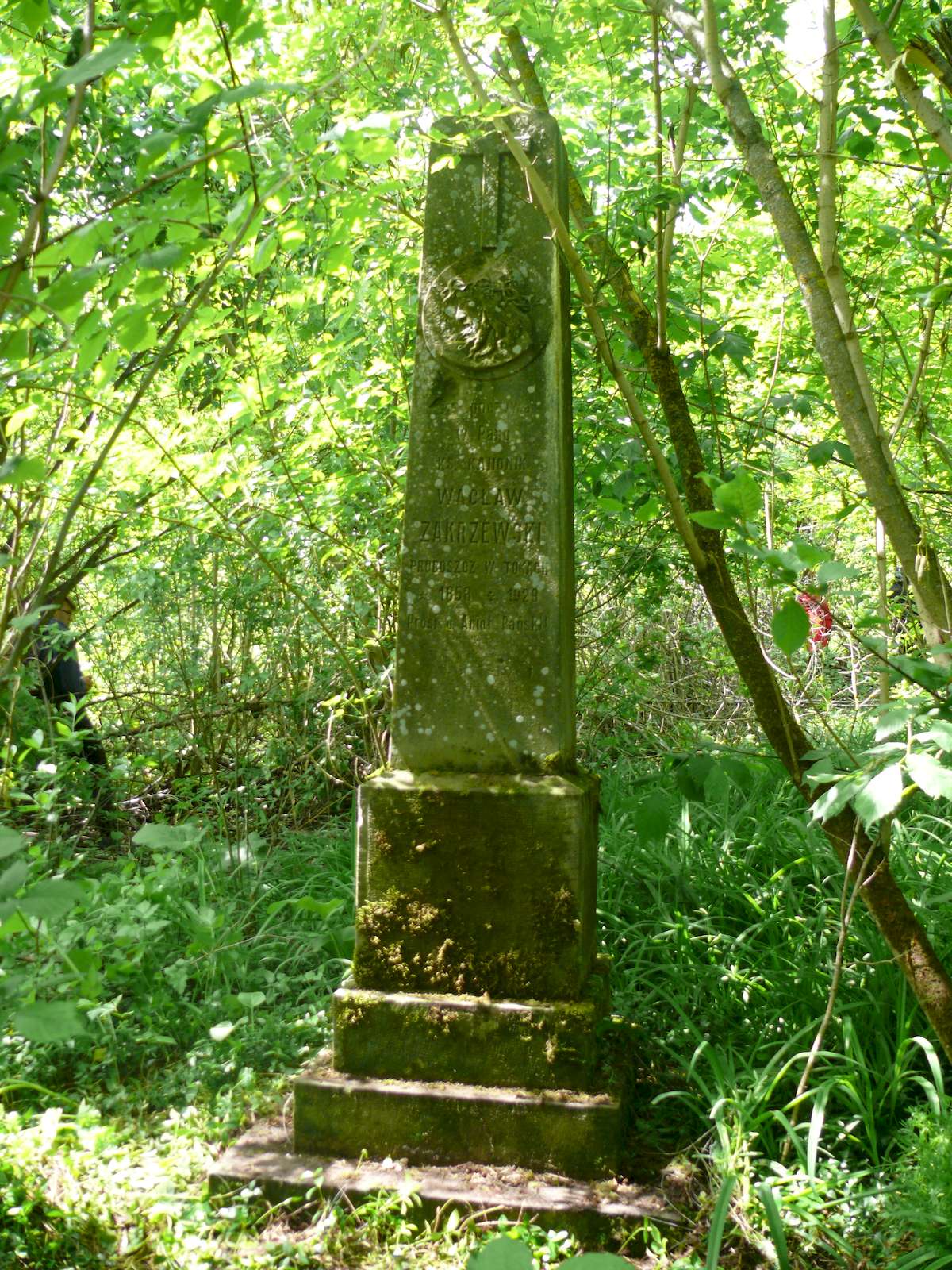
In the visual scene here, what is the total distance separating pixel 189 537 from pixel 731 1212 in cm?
418

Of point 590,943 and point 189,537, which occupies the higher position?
point 189,537

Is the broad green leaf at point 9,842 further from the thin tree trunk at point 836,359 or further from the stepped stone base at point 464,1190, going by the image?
the thin tree trunk at point 836,359

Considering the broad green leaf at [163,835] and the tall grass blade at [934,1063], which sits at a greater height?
the broad green leaf at [163,835]

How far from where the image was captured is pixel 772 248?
5.45 m

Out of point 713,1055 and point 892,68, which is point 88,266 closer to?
point 892,68

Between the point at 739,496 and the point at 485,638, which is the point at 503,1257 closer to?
the point at 739,496

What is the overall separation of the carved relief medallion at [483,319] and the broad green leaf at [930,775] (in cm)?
173

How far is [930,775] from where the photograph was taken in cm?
188

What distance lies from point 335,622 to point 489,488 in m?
2.48

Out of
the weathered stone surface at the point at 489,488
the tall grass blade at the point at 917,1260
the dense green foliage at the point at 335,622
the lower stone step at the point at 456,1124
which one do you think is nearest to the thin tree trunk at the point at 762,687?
the dense green foliage at the point at 335,622

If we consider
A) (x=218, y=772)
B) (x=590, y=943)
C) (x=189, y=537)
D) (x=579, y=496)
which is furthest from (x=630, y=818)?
(x=189, y=537)

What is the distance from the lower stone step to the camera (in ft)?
9.25

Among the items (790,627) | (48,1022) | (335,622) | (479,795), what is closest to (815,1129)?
(479,795)

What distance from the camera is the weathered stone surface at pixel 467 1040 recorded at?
2910mm
